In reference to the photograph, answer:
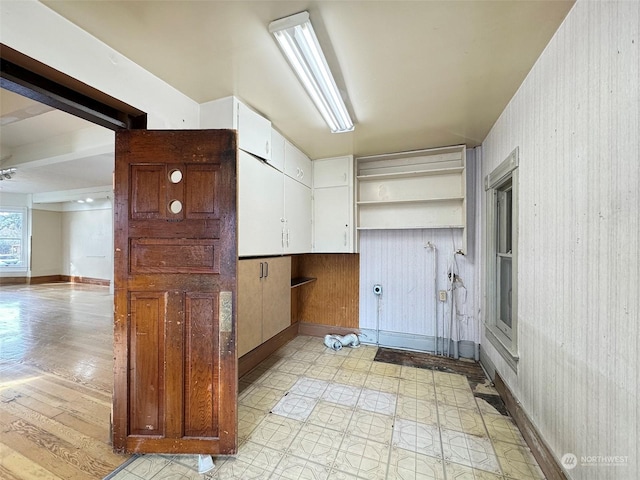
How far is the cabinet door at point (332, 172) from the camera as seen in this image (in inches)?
138

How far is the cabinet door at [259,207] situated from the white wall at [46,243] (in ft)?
34.6

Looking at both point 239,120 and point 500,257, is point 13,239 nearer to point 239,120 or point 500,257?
point 239,120

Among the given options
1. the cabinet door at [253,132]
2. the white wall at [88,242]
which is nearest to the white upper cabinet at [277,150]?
the cabinet door at [253,132]

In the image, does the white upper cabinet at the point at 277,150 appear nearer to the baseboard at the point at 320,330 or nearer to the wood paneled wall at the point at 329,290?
the wood paneled wall at the point at 329,290

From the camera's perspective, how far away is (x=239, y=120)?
83.9 inches

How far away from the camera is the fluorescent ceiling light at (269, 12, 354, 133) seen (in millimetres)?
1374

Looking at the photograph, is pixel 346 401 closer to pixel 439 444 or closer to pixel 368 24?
pixel 439 444

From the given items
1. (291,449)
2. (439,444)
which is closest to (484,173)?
(439,444)

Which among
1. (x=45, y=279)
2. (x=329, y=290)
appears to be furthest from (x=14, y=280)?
(x=329, y=290)

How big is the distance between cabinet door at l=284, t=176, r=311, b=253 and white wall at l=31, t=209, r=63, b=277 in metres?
10.4

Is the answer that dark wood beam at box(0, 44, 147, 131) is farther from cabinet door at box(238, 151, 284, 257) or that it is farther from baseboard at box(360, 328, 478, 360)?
baseboard at box(360, 328, 478, 360)

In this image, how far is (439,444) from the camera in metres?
1.81

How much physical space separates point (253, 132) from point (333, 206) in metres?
1.57
